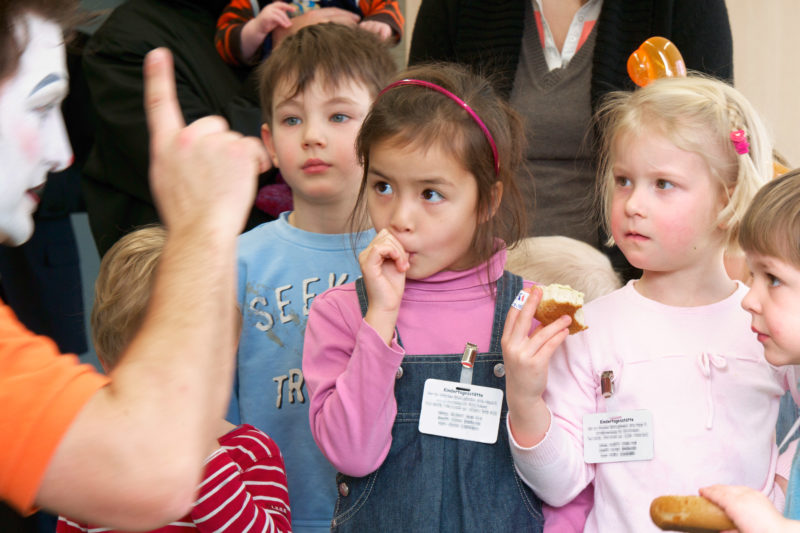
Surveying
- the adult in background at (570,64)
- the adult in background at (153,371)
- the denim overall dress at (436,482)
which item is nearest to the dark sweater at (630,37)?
the adult in background at (570,64)

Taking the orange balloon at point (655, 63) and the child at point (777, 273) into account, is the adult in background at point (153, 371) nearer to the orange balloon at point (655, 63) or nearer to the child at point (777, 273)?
the child at point (777, 273)

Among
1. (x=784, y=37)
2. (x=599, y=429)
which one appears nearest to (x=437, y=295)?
(x=599, y=429)

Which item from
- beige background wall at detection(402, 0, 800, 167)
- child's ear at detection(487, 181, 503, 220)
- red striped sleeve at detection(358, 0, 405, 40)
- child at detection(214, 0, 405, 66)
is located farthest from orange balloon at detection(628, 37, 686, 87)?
beige background wall at detection(402, 0, 800, 167)

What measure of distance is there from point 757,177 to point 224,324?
1.03 m

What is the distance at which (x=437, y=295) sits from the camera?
A: 5.43 feet

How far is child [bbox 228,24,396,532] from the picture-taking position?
76.7 inches

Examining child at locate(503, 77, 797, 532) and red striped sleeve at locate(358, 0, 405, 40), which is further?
red striped sleeve at locate(358, 0, 405, 40)

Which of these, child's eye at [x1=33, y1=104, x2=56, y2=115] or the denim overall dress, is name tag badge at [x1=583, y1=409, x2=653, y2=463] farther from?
child's eye at [x1=33, y1=104, x2=56, y2=115]

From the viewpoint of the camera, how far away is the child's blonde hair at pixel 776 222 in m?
1.32

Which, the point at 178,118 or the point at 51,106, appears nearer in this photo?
the point at 178,118

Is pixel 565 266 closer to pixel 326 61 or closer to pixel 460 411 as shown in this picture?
pixel 460 411

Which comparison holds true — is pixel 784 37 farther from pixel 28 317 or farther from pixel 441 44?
pixel 28 317

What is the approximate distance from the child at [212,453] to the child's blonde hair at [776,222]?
97cm

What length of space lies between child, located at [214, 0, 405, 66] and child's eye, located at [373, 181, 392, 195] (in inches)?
36.9
